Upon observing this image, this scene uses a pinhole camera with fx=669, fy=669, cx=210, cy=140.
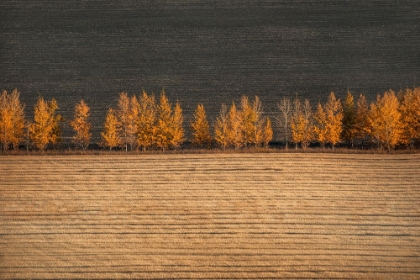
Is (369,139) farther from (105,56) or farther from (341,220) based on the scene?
(105,56)

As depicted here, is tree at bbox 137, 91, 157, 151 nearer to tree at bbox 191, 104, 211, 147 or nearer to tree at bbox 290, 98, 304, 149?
tree at bbox 191, 104, 211, 147

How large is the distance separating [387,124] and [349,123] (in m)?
3.70

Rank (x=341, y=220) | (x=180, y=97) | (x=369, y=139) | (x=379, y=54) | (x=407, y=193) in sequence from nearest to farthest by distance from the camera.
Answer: (x=341, y=220), (x=407, y=193), (x=369, y=139), (x=180, y=97), (x=379, y=54)

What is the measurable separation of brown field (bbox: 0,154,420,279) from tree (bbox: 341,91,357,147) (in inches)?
176

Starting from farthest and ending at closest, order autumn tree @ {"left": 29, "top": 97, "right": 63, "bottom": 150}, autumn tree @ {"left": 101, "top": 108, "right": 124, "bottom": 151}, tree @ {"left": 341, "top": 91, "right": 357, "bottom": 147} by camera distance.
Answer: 1. tree @ {"left": 341, "top": 91, "right": 357, "bottom": 147}
2. autumn tree @ {"left": 29, "top": 97, "right": 63, "bottom": 150}
3. autumn tree @ {"left": 101, "top": 108, "right": 124, "bottom": 151}

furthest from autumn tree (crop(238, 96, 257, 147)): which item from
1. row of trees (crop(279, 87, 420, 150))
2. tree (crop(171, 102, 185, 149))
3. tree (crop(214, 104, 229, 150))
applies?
tree (crop(171, 102, 185, 149))

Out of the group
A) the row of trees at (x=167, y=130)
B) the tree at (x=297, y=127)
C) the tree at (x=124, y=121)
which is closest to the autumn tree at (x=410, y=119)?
the tree at (x=297, y=127)

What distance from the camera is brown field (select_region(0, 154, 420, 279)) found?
44062 mm

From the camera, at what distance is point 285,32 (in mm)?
81875

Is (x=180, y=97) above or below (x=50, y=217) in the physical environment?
above

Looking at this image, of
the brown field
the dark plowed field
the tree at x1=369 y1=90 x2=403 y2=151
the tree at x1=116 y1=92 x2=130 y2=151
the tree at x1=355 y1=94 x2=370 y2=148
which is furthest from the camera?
the dark plowed field

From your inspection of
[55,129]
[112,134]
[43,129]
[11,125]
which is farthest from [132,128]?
[11,125]

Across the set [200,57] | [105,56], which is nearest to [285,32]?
[200,57]

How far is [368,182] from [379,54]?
93.3 ft
